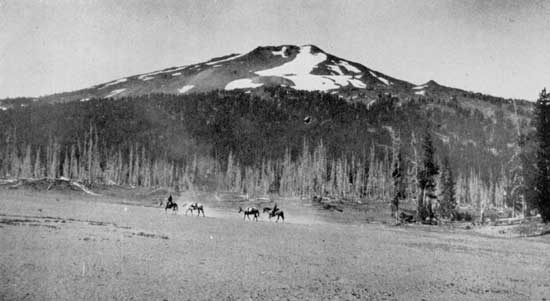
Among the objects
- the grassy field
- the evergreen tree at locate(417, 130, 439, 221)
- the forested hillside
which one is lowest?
the grassy field

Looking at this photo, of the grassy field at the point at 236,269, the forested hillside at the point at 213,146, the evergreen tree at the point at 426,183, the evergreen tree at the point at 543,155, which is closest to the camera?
the grassy field at the point at 236,269

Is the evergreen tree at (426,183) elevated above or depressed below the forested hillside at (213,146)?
below

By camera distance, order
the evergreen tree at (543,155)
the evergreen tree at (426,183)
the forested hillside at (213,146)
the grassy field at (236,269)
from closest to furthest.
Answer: the grassy field at (236,269)
the evergreen tree at (543,155)
the evergreen tree at (426,183)
the forested hillside at (213,146)

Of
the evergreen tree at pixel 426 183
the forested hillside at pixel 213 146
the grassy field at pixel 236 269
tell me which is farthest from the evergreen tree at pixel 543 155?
the forested hillside at pixel 213 146

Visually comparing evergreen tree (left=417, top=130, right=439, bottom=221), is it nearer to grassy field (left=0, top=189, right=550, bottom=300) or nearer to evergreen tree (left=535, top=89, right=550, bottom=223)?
evergreen tree (left=535, top=89, right=550, bottom=223)

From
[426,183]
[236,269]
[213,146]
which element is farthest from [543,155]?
[213,146]

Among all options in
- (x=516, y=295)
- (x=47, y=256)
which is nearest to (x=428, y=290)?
(x=516, y=295)

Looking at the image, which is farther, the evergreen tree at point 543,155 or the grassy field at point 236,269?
the evergreen tree at point 543,155

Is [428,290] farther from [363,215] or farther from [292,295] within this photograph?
[363,215]

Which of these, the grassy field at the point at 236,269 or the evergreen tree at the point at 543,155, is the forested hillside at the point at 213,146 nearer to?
the evergreen tree at the point at 543,155

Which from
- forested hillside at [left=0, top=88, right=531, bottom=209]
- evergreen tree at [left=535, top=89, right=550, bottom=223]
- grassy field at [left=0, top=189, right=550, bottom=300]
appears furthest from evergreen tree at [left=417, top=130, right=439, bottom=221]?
forested hillside at [left=0, top=88, right=531, bottom=209]
